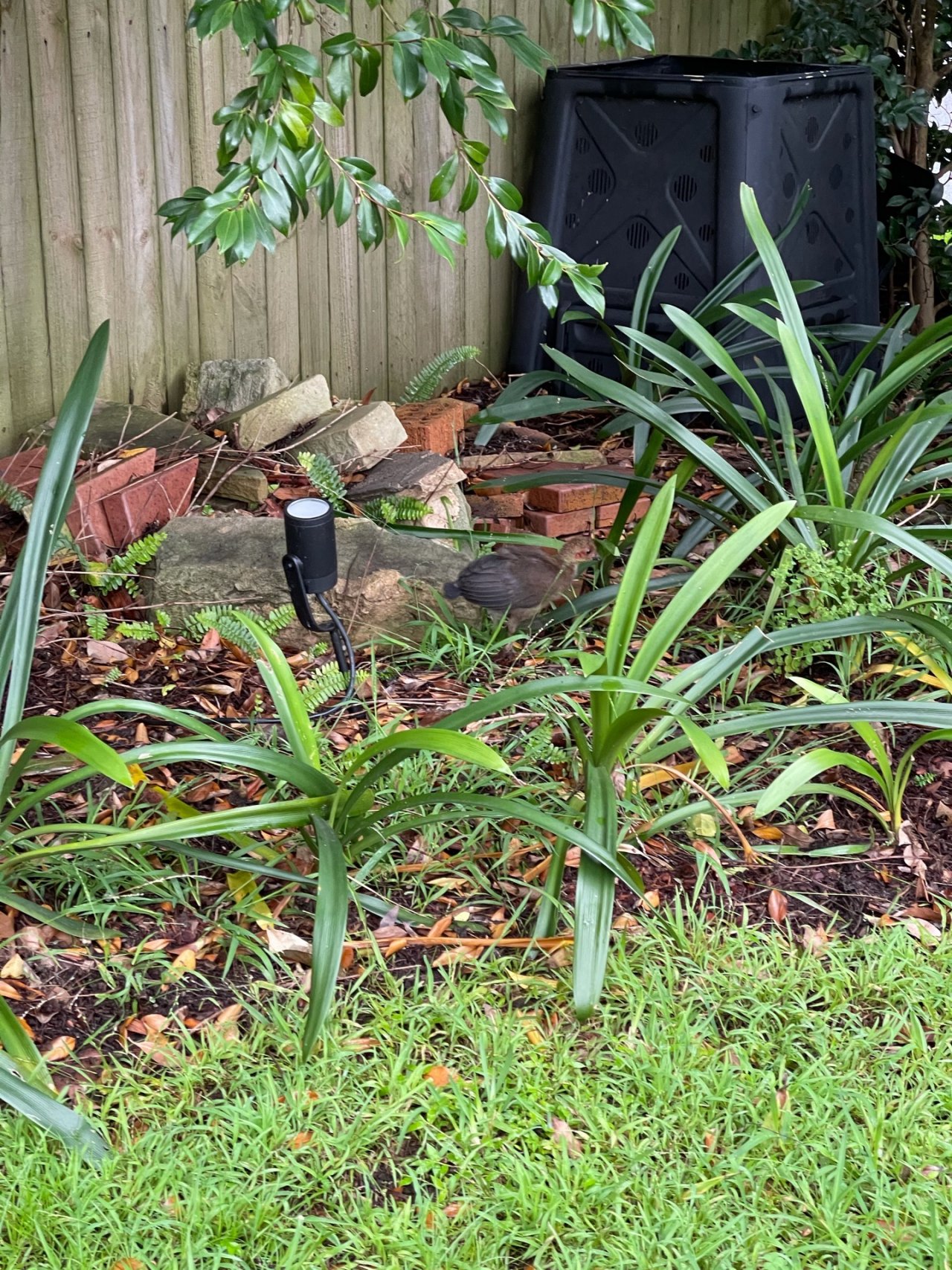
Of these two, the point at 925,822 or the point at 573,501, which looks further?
the point at 573,501

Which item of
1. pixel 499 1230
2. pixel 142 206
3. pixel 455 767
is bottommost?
pixel 499 1230

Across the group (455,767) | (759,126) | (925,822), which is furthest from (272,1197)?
(759,126)

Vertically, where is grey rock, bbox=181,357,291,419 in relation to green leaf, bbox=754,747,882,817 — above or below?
above

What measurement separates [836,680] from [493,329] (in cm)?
230

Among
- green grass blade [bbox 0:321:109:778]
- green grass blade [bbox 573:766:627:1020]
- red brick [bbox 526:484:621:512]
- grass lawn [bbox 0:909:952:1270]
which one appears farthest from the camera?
red brick [bbox 526:484:621:512]

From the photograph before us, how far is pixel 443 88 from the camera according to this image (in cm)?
225

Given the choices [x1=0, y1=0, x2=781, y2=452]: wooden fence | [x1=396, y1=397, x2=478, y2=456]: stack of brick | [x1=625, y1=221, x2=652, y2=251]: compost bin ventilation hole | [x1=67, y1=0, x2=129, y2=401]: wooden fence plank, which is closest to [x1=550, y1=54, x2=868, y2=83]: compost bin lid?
[x1=0, y1=0, x2=781, y2=452]: wooden fence

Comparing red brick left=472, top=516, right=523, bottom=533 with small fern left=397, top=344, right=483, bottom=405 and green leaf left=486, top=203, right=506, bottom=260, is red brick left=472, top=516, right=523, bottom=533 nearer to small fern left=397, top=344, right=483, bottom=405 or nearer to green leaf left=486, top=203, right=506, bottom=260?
small fern left=397, top=344, right=483, bottom=405

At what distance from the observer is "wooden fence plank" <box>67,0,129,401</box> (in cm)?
322

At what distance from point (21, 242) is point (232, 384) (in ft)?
2.14

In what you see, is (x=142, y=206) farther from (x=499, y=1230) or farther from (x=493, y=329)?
(x=499, y=1230)

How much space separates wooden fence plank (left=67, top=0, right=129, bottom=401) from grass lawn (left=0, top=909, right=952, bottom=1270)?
2.10 meters

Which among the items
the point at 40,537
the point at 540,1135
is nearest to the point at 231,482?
the point at 40,537

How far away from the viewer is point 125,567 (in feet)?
9.91
